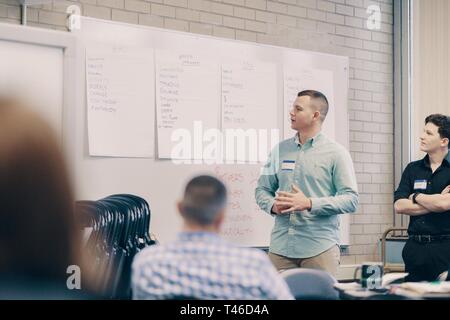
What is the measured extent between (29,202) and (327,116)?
1821 millimetres

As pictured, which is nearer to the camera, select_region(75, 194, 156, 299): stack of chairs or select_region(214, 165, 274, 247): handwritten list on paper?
select_region(75, 194, 156, 299): stack of chairs

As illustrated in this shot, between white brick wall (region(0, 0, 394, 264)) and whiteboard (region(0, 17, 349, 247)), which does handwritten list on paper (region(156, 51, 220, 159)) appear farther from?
white brick wall (region(0, 0, 394, 264))

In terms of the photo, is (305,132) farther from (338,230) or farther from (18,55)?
(18,55)

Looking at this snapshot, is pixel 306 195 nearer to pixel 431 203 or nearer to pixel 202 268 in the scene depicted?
pixel 431 203

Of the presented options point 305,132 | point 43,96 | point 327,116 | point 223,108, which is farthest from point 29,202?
point 327,116

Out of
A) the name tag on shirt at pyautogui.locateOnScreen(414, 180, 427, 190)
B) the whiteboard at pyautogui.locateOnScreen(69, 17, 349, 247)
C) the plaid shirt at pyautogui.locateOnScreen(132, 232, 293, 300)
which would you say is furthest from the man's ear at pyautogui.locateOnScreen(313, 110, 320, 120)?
the plaid shirt at pyautogui.locateOnScreen(132, 232, 293, 300)

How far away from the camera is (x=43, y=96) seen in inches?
129

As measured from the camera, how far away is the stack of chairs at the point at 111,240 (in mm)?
3254

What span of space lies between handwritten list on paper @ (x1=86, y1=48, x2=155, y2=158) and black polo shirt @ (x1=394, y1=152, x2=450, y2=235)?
1417 mm

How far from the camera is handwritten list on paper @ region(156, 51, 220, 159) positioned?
11.9 ft

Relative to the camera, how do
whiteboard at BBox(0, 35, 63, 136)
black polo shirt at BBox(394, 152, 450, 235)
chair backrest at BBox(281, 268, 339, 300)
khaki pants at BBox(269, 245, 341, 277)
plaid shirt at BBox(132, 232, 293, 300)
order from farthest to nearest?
black polo shirt at BBox(394, 152, 450, 235)
khaki pants at BBox(269, 245, 341, 277)
whiteboard at BBox(0, 35, 63, 136)
chair backrest at BBox(281, 268, 339, 300)
plaid shirt at BBox(132, 232, 293, 300)

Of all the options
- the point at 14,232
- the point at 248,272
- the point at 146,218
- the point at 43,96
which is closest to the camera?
the point at 248,272
